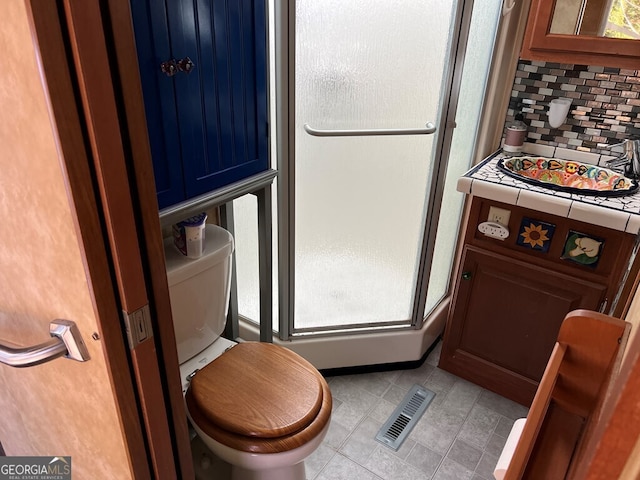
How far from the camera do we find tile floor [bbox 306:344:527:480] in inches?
65.3

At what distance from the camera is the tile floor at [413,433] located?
1.64 m

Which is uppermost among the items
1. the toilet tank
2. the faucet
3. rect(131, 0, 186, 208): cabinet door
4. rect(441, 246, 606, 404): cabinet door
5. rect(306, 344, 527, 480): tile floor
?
rect(131, 0, 186, 208): cabinet door

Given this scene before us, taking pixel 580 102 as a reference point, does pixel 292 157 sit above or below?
below

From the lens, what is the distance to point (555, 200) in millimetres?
1542

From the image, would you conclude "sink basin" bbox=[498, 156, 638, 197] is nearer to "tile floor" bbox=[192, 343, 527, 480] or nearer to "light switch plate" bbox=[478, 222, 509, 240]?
"light switch plate" bbox=[478, 222, 509, 240]

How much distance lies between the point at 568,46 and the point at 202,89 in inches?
51.3

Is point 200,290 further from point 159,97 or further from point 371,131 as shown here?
point 371,131

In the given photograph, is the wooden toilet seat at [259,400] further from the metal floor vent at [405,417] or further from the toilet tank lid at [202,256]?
the metal floor vent at [405,417]

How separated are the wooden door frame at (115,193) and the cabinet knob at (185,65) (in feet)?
1.34

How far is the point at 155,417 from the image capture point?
2.86 feet

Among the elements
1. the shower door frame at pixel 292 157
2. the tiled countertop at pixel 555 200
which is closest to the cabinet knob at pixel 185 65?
the shower door frame at pixel 292 157

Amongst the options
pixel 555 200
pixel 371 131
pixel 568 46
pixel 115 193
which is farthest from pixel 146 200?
pixel 568 46

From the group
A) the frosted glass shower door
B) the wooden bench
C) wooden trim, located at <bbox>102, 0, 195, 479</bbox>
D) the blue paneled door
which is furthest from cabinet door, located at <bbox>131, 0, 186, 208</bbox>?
the wooden bench

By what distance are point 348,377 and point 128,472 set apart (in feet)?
4.16
